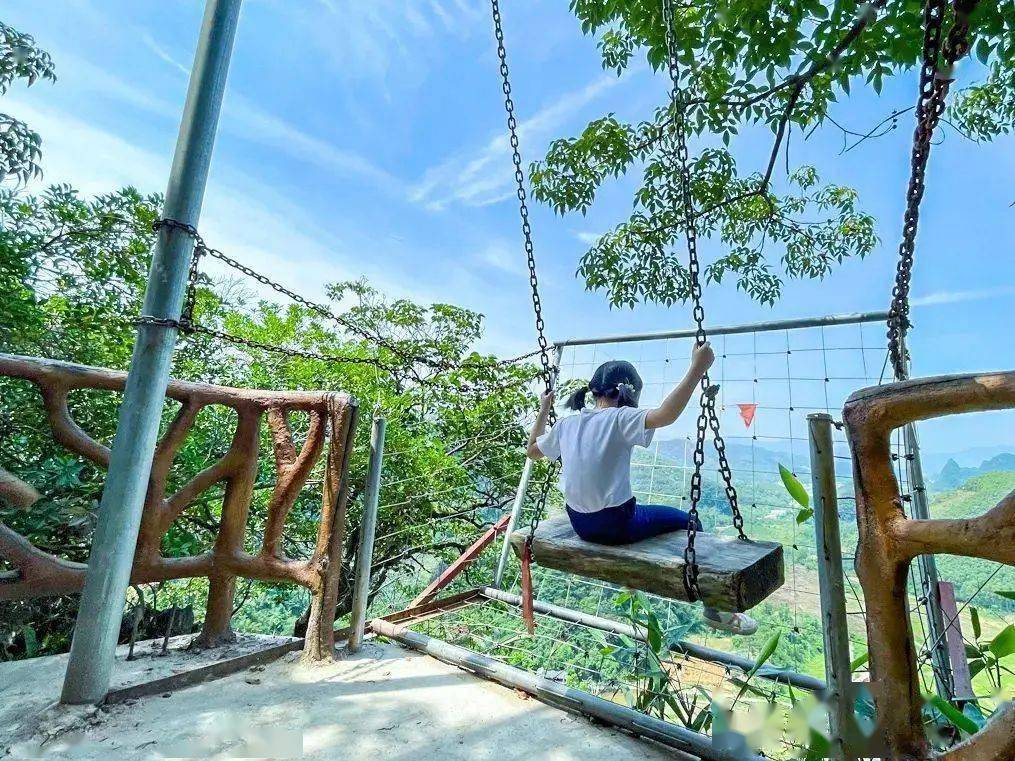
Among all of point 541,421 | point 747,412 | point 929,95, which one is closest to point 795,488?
point 747,412

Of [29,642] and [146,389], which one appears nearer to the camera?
[146,389]

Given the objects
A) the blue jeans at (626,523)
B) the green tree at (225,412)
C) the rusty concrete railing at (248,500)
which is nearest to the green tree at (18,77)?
the green tree at (225,412)

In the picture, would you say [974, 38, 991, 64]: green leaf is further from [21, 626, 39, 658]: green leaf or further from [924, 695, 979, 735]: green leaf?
[21, 626, 39, 658]: green leaf

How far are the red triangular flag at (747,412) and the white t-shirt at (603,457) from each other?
4.11 ft

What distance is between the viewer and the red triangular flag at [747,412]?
2.90 meters

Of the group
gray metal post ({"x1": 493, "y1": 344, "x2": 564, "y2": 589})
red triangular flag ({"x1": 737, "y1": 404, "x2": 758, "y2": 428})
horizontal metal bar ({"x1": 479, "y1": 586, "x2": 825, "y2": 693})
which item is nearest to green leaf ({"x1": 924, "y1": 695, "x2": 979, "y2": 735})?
horizontal metal bar ({"x1": 479, "y1": 586, "x2": 825, "y2": 693})

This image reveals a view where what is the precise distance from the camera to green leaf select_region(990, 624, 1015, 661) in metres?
1.64

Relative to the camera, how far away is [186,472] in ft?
12.9

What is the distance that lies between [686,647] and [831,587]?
1.73m

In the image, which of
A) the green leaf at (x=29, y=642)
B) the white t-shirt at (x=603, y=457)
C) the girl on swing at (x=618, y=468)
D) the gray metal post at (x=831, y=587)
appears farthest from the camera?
the green leaf at (x=29, y=642)

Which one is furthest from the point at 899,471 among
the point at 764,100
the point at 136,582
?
the point at 136,582

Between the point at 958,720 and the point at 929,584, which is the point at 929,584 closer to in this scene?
the point at 929,584

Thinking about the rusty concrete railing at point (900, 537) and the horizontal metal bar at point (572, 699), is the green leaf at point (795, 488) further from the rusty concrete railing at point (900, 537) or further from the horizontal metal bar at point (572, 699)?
the rusty concrete railing at point (900, 537)

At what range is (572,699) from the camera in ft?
6.70
